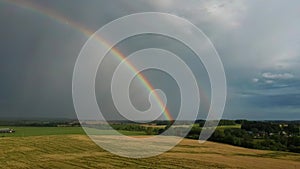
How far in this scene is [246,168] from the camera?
32.5m

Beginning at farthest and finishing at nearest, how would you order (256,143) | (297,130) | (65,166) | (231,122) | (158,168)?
(231,122) → (297,130) → (256,143) → (65,166) → (158,168)

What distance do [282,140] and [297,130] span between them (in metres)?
21.3

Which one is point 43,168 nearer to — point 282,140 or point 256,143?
point 256,143

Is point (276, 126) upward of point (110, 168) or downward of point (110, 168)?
upward

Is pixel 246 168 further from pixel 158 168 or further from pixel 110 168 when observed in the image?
pixel 110 168

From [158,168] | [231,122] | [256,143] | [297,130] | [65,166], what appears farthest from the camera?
[231,122]

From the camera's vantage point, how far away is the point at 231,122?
419 feet

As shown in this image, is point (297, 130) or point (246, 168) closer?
point (246, 168)

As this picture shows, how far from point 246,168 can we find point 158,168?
28.4ft

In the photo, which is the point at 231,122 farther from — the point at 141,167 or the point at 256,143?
the point at 141,167

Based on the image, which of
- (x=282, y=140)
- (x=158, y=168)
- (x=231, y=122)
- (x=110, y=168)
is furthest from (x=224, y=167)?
(x=231, y=122)

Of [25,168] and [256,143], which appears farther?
[256,143]

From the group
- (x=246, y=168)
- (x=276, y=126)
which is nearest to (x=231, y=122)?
(x=276, y=126)

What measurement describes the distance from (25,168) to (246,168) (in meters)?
21.4
